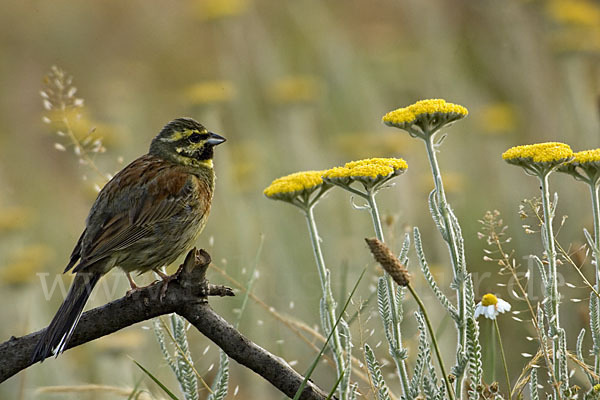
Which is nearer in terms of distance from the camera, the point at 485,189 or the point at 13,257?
the point at 13,257

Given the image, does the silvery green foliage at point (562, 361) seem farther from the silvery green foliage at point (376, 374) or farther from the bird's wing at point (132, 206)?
the bird's wing at point (132, 206)

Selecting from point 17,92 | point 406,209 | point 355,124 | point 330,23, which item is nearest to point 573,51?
point 406,209

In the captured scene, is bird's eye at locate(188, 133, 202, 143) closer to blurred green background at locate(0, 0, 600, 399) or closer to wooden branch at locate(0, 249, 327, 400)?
blurred green background at locate(0, 0, 600, 399)

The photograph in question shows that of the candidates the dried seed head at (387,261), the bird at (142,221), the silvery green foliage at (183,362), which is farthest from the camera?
the bird at (142,221)

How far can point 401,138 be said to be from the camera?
6.43 metres

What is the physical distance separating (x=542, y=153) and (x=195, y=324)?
1.09 meters

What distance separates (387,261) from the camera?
2148 millimetres

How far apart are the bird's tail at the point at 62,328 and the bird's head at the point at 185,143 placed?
110 cm

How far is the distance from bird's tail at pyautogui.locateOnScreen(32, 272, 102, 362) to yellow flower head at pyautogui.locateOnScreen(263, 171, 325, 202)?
0.75 meters

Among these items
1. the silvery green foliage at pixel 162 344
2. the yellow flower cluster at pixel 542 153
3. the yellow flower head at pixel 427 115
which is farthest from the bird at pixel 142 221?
the yellow flower cluster at pixel 542 153

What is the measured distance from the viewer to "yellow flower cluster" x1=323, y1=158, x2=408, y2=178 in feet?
7.66

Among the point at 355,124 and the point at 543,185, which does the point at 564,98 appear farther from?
the point at 543,185

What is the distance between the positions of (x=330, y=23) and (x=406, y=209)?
2.66 meters

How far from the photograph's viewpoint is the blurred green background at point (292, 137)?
5.32 m
